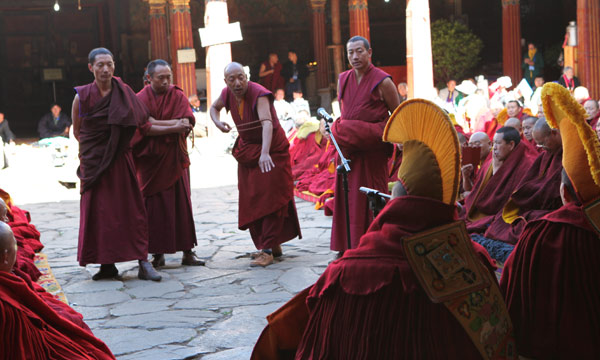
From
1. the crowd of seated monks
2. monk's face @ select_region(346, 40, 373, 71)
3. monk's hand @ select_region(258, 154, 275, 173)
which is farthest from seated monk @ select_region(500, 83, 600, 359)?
monk's hand @ select_region(258, 154, 275, 173)

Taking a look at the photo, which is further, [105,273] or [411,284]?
[105,273]

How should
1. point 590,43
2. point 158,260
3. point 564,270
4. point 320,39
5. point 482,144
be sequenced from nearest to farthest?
1. point 564,270
2. point 158,260
3. point 482,144
4. point 590,43
5. point 320,39

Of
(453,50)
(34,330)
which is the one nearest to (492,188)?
(34,330)

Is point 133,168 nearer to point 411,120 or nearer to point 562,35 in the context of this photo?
point 411,120

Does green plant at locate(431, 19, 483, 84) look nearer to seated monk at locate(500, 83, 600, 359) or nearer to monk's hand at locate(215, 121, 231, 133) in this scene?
monk's hand at locate(215, 121, 231, 133)

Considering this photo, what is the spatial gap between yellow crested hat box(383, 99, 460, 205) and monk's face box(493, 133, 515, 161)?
3.32 meters

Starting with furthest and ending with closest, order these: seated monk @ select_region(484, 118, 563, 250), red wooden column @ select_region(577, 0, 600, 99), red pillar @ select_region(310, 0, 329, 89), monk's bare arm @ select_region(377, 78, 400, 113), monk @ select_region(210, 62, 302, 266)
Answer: red pillar @ select_region(310, 0, 329, 89)
red wooden column @ select_region(577, 0, 600, 99)
monk @ select_region(210, 62, 302, 266)
monk's bare arm @ select_region(377, 78, 400, 113)
seated monk @ select_region(484, 118, 563, 250)

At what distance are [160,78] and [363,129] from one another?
160 cm

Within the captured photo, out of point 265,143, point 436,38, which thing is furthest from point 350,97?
point 436,38

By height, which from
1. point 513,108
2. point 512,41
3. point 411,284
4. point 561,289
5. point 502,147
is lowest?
point 561,289

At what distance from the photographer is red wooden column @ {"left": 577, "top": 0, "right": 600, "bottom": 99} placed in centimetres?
1340

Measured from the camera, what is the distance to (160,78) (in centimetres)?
594

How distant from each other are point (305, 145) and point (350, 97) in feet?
18.9

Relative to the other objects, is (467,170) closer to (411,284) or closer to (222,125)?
(222,125)
